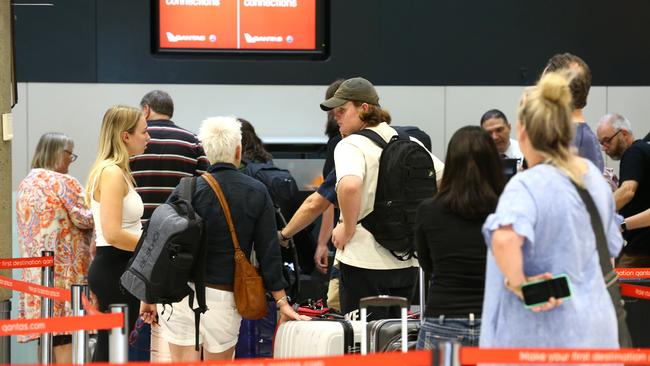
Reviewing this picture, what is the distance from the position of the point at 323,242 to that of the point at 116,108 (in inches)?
66.2

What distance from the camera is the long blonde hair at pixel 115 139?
5301 millimetres

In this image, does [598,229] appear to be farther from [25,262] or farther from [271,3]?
[271,3]

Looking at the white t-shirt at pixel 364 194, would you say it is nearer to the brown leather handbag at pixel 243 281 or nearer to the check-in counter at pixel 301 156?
the brown leather handbag at pixel 243 281

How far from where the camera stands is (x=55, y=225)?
260 inches

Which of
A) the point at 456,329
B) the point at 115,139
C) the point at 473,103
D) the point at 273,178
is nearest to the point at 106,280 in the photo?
the point at 115,139

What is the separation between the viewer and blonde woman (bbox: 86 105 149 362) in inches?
205

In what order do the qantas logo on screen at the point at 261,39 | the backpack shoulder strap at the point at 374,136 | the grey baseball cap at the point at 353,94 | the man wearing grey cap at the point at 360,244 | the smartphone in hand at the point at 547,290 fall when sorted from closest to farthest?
the smartphone in hand at the point at 547,290, the man wearing grey cap at the point at 360,244, the backpack shoulder strap at the point at 374,136, the grey baseball cap at the point at 353,94, the qantas logo on screen at the point at 261,39

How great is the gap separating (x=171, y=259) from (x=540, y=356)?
1986mm

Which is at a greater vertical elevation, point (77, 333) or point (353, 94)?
point (353, 94)

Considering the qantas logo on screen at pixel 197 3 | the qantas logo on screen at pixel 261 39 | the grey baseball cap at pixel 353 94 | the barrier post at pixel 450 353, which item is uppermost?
the qantas logo on screen at pixel 197 3

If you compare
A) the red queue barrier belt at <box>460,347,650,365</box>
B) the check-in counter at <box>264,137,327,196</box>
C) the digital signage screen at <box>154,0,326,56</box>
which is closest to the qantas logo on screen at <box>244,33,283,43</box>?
the digital signage screen at <box>154,0,326,56</box>

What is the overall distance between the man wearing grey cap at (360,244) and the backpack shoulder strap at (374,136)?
0.7 inches

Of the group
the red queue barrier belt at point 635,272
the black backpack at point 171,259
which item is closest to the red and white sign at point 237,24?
the black backpack at point 171,259

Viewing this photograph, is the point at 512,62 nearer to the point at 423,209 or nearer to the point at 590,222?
the point at 423,209
